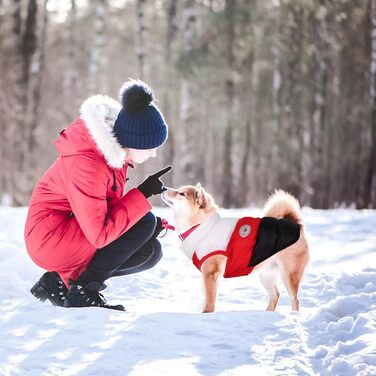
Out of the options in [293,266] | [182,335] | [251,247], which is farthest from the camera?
[293,266]

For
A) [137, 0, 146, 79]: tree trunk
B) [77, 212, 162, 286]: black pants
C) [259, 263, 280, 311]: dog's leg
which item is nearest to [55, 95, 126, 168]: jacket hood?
[77, 212, 162, 286]: black pants

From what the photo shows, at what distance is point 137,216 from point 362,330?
145 centimetres

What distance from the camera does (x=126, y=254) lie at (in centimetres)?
370

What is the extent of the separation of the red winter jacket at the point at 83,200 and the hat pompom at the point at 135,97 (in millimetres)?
143

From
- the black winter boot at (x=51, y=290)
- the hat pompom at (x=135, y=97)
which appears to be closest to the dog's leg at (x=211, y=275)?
the black winter boot at (x=51, y=290)

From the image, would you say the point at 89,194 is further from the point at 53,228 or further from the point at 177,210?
the point at 177,210

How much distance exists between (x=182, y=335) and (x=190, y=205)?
1.65 metres

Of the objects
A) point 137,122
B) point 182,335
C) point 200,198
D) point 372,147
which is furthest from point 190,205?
point 372,147

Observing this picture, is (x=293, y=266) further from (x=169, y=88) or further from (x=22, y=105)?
(x=169, y=88)

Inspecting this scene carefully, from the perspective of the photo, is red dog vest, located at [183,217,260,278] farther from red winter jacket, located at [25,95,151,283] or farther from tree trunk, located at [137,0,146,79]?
tree trunk, located at [137,0,146,79]

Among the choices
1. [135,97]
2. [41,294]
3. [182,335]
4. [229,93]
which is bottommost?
[41,294]

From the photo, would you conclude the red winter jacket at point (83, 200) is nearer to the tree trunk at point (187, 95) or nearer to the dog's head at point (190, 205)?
the dog's head at point (190, 205)

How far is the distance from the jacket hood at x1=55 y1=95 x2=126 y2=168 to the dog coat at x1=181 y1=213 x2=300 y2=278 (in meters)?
0.98

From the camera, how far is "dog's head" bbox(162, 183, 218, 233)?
174 inches
